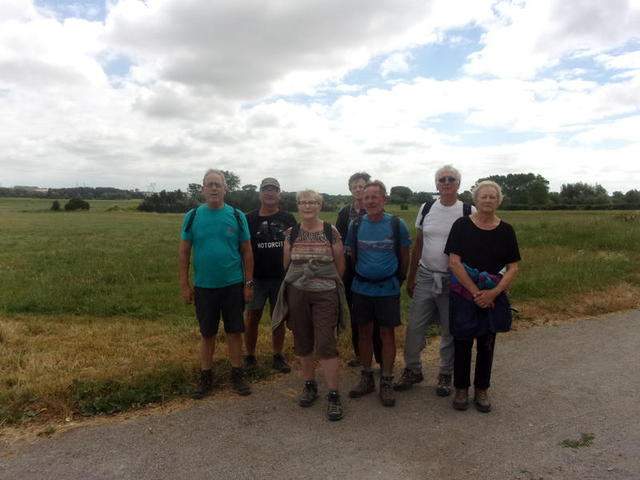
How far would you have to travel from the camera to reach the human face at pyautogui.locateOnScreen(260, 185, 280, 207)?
4836 mm

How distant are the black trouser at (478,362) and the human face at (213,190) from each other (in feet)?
8.46

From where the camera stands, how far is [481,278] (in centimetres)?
389

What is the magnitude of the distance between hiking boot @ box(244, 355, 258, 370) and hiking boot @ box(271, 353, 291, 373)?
0.65 feet

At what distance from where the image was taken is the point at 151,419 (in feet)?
12.4

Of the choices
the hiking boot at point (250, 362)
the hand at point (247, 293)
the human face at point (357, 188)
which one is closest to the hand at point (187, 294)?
the hand at point (247, 293)

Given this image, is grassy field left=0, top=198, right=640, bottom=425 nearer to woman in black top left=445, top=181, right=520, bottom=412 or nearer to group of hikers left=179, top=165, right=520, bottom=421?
group of hikers left=179, top=165, right=520, bottom=421

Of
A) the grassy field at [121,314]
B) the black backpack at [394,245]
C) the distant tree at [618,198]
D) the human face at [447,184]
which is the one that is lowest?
the grassy field at [121,314]

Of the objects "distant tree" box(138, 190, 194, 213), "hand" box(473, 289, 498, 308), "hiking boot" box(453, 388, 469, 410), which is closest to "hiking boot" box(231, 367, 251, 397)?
"hiking boot" box(453, 388, 469, 410)

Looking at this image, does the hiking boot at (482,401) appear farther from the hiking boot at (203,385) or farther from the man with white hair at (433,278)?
the hiking boot at (203,385)

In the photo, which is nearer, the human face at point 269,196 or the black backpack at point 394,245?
the black backpack at point 394,245

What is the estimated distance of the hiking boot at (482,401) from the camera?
3928mm

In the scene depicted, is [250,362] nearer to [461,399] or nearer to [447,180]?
[461,399]

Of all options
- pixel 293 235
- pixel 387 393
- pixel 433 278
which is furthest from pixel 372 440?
pixel 293 235

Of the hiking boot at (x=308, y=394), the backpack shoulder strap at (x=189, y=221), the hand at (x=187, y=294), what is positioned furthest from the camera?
the hand at (x=187, y=294)
